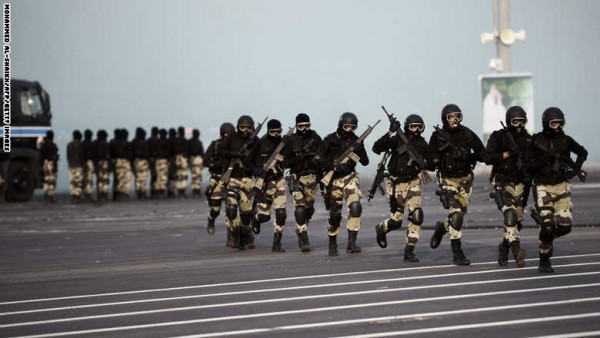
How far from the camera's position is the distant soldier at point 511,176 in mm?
16750

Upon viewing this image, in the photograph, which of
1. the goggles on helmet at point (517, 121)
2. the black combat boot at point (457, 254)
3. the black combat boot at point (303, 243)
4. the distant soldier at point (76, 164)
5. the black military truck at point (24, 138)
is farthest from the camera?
the distant soldier at point (76, 164)

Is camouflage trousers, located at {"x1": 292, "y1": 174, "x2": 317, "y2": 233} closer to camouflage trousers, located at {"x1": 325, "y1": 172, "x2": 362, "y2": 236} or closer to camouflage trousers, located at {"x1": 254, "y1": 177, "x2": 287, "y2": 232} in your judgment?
camouflage trousers, located at {"x1": 254, "y1": 177, "x2": 287, "y2": 232}

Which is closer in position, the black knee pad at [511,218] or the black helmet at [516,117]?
the black knee pad at [511,218]

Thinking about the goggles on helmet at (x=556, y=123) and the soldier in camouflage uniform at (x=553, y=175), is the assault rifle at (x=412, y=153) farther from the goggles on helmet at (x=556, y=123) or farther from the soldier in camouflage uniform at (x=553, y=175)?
the goggles on helmet at (x=556, y=123)

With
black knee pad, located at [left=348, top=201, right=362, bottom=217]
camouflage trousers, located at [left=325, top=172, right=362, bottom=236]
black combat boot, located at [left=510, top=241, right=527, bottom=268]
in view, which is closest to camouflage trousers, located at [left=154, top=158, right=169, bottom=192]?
camouflage trousers, located at [left=325, top=172, right=362, bottom=236]

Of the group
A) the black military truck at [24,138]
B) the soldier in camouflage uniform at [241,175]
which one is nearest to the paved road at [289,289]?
the soldier in camouflage uniform at [241,175]

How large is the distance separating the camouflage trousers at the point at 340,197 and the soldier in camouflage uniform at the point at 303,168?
47 centimetres

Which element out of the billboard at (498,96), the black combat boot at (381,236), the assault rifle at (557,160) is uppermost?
the billboard at (498,96)

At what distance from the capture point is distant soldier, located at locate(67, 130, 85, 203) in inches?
1625

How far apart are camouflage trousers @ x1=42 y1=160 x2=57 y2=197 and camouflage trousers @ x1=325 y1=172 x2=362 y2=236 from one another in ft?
71.7

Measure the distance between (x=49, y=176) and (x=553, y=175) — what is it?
26.9 meters

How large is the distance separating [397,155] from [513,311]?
6.12 m

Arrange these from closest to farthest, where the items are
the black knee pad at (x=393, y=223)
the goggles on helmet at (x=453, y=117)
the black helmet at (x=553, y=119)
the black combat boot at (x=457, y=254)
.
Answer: the black helmet at (x=553, y=119)
the black combat boot at (x=457, y=254)
the goggles on helmet at (x=453, y=117)
the black knee pad at (x=393, y=223)

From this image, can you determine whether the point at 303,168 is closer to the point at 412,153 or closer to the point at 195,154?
the point at 412,153
